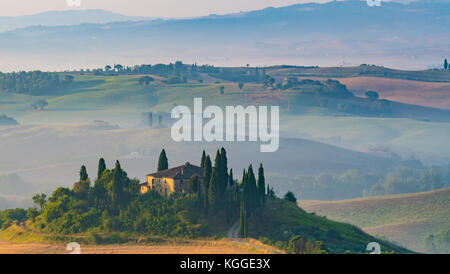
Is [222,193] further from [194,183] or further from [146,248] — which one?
[146,248]

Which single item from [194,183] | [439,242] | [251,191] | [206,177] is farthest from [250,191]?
[439,242]

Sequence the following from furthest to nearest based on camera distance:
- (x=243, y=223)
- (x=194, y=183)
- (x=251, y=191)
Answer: (x=194, y=183) < (x=251, y=191) < (x=243, y=223)

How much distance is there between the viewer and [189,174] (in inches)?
4535

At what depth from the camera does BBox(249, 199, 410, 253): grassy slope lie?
102062 mm

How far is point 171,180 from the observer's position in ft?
377

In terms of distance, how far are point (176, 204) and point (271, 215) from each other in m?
13.5

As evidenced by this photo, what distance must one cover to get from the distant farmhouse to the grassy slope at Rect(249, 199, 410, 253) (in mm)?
12197

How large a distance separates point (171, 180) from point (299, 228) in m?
21.3

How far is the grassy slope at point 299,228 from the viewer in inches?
4018

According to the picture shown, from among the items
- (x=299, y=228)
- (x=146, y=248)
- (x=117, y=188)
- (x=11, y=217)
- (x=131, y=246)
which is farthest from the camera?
(x=11, y=217)

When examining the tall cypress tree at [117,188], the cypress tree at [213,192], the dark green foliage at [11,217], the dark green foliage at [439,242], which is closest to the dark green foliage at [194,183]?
the cypress tree at [213,192]

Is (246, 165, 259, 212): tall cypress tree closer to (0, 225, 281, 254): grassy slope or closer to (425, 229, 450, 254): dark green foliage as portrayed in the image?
(0, 225, 281, 254): grassy slope
